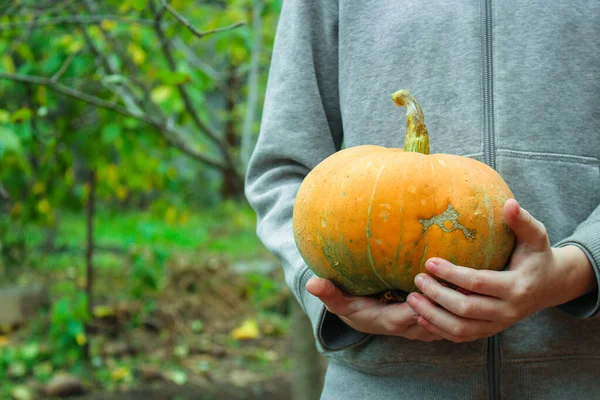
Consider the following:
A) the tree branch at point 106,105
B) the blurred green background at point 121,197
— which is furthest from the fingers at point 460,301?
the tree branch at point 106,105

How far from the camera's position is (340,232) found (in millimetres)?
1004

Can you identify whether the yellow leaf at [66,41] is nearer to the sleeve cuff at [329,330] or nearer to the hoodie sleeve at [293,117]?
the hoodie sleeve at [293,117]

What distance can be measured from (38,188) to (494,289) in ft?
9.16

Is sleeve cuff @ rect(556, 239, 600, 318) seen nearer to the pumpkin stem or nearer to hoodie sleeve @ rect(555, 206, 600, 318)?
hoodie sleeve @ rect(555, 206, 600, 318)

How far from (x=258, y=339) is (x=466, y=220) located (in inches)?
155

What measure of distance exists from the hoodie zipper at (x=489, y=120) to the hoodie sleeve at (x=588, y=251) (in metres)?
0.15

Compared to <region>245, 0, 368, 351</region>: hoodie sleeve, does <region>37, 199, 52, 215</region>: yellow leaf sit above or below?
below

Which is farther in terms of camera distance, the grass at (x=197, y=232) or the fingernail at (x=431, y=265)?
the grass at (x=197, y=232)

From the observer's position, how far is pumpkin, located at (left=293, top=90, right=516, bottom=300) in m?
0.97

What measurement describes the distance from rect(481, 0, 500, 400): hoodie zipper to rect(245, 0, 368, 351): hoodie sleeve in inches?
12.3

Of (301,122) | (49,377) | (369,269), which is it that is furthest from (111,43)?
(369,269)

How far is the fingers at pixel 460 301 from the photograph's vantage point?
37.2 inches

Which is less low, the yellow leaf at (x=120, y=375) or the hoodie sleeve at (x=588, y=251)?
the hoodie sleeve at (x=588, y=251)

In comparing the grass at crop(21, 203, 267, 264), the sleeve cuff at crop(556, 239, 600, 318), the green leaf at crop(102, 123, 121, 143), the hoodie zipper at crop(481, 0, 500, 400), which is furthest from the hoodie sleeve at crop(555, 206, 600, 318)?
the grass at crop(21, 203, 267, 264)
